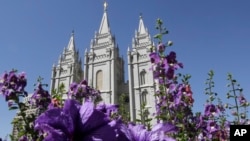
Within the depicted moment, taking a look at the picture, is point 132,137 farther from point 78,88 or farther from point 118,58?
point 118,58

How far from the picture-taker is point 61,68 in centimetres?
4584

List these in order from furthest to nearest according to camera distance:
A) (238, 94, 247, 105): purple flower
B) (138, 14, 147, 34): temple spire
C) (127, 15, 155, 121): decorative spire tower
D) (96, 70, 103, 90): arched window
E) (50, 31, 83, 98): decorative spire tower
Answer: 1. (138, 14, 147, 34): temple spire
2. (50, 31, 83, 98): decorative spire tower
3. (96, 70, 103, 90): arched window
4. (127, 15, 155, 121): decorative spire tower
5. (238, 94, 247, 105): purple flower

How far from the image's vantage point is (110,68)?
4150 cm

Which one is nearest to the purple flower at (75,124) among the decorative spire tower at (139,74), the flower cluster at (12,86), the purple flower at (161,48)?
the flower cluster at (12,86)

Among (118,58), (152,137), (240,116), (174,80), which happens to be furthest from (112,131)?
(118,58)

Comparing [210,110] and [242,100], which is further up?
[242,100]

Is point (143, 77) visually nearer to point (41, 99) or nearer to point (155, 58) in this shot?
point (155, 58)

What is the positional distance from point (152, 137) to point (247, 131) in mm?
1110

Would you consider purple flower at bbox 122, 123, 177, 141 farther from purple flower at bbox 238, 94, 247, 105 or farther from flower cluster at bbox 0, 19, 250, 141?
purple flower at bbox 238, 94, 247, 105

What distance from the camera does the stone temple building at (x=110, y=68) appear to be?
39.2 meters

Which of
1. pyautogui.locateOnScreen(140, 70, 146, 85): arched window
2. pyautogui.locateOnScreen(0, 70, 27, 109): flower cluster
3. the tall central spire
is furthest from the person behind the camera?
the tall central spire

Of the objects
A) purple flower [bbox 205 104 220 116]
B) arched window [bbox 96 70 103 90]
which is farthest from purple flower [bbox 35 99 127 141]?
arched window [bbox 96 70 103 90]

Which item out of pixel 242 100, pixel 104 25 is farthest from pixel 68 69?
pixel 242 100

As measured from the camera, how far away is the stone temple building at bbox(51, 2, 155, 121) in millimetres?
39219
